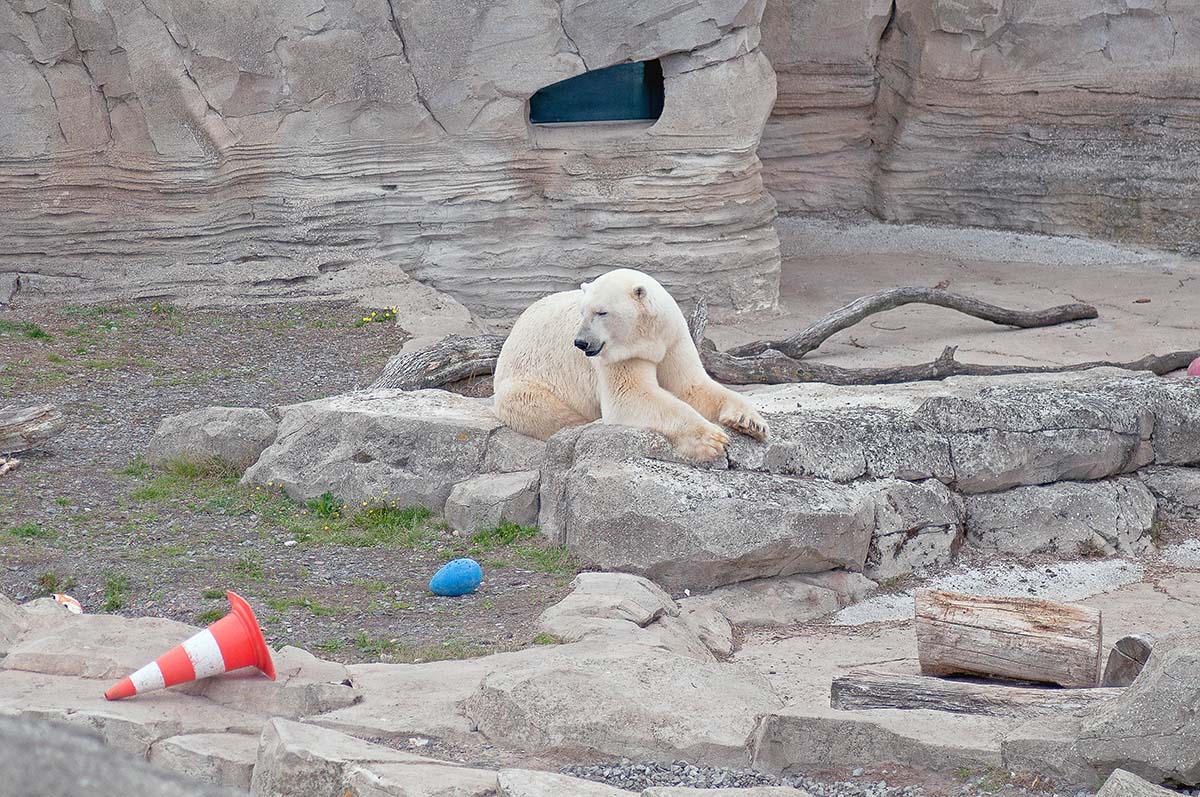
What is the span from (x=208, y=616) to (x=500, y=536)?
1.52 meters

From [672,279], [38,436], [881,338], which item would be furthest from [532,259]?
[38,436]

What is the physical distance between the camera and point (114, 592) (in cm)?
537

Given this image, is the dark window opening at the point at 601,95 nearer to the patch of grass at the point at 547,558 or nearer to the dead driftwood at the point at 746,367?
the dead driftwood at the point at 746,367

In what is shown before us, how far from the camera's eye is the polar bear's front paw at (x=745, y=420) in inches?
237

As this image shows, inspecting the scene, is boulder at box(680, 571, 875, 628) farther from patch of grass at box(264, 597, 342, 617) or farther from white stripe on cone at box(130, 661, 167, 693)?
white stripe on cone at box(130, 661, 167, 693)

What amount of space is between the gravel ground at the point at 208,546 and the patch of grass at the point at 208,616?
0.01 meters

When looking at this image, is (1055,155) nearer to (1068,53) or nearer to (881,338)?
(1068,53)

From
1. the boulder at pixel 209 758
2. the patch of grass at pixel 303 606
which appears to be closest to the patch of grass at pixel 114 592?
the patch of grass at pixel 303 606

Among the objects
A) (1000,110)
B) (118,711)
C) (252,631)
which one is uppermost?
(1000,110)

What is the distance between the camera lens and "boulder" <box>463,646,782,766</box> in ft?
12.0

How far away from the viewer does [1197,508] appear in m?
6.75

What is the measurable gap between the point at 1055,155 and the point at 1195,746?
11.6 m

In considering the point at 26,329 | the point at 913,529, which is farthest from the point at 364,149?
the point at 913,529

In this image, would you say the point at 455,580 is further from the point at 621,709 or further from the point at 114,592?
the point at 621,709
